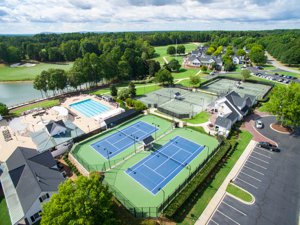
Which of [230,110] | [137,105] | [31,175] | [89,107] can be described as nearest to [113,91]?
[89,107]

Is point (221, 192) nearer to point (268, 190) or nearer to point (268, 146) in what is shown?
point (268, 190)

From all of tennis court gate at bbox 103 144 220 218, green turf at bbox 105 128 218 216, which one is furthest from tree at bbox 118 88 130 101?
tennis court gate at bbox 103 144 220 218

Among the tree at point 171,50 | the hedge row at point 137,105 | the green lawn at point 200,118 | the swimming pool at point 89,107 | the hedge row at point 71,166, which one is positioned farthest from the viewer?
the tree at point 171,50

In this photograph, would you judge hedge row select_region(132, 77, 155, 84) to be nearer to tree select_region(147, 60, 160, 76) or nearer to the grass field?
tree select_region(147, 60, 160, 76)

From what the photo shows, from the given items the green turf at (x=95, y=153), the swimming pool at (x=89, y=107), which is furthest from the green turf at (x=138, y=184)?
the swimming pool at (x=89, y=107)

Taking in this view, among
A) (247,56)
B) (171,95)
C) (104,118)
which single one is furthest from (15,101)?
(247,56)

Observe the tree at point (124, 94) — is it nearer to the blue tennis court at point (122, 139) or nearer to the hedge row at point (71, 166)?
the blue tennis court at point (122, 139)

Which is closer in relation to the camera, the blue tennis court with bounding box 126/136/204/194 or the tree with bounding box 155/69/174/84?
the blue tennis court with bounding box 126/136/204/194

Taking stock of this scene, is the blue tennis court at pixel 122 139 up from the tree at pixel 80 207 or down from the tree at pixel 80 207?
down
